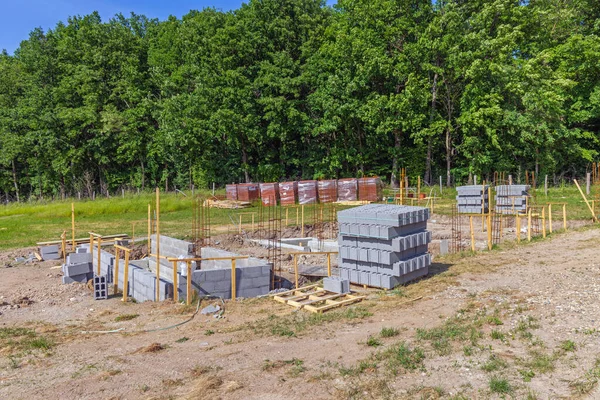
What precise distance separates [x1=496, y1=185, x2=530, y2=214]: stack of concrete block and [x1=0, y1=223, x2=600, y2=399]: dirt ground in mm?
9912

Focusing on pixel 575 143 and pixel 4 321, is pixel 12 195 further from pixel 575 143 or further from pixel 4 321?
pixel 575 143

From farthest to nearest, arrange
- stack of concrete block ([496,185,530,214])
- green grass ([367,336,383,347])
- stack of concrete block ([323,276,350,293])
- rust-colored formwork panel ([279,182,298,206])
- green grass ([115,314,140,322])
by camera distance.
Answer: rust-colored formwork panel ([279,182,298,206]), stack of concrete block ([496,185,530,214]), stack of concrete block ([323,276,350,293]), green grass ([115,314,140,322]), green grass ([367,336,383,347])

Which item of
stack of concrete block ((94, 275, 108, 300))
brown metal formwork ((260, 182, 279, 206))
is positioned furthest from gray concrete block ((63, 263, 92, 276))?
brown metal formwork ((260, 182, 279, 206))

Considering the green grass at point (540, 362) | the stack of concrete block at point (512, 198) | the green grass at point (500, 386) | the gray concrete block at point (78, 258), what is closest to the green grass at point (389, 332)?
the green grass at point (540, 362)

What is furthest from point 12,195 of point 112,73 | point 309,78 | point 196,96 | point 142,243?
point 142,243

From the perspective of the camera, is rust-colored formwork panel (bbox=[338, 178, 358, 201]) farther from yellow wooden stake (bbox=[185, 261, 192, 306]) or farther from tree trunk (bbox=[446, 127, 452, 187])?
yellow wooden stake (bbox=[185, 261, 192, 306])

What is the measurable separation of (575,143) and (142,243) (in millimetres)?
29002

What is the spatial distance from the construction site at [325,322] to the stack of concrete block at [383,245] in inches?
1.4

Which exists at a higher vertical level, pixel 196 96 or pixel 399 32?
pixel 399 32

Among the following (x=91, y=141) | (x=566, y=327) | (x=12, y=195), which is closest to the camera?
(x=566, y=327)

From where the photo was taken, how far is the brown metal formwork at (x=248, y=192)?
101 ft

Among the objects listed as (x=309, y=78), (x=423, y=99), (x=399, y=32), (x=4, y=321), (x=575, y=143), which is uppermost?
(x=399, y=32)

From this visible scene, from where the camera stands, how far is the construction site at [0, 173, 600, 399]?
19.9 feet

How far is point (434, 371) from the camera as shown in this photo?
621 cm
